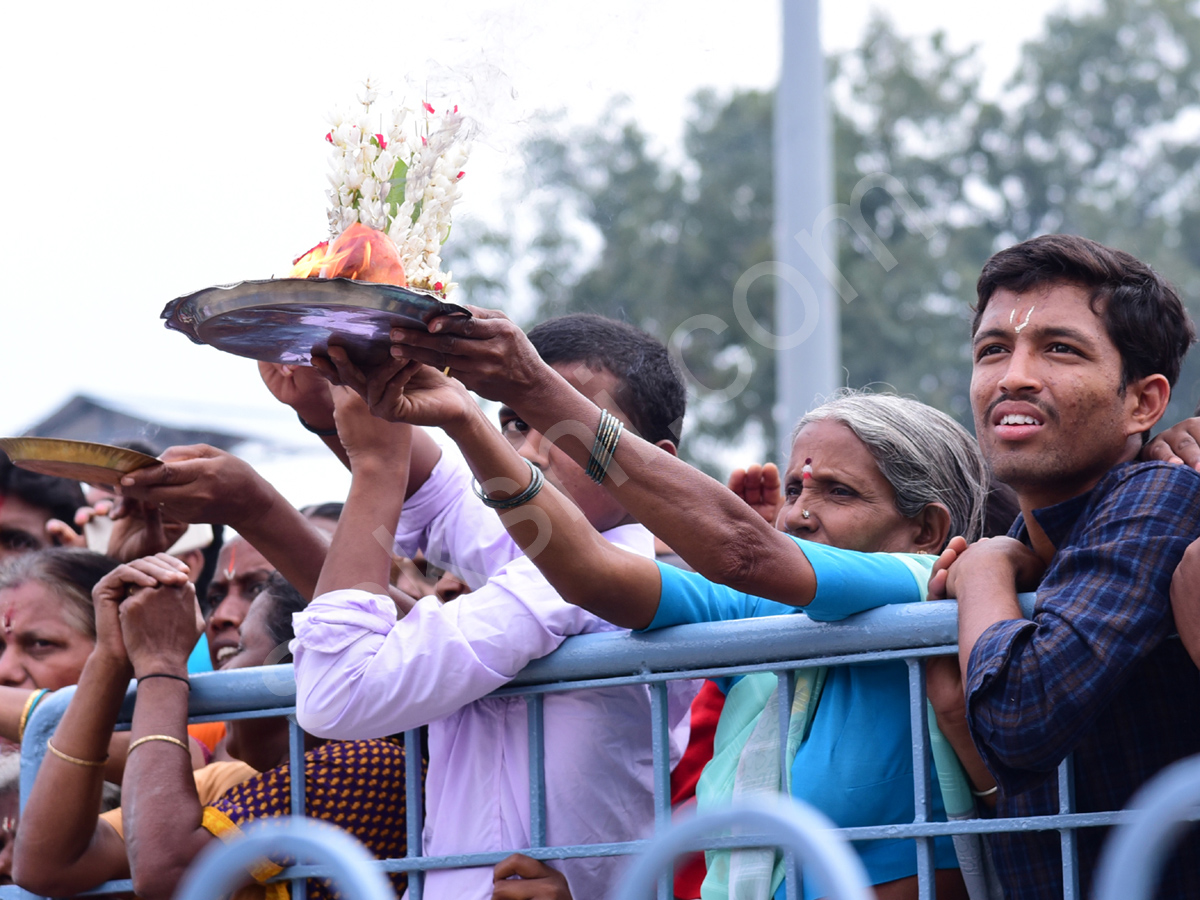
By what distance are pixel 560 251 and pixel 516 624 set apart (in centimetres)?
1655

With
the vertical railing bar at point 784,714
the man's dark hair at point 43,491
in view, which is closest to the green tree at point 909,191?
the man's dark hair at point 43,491

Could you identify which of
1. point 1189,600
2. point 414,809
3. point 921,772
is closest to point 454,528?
point 414,809

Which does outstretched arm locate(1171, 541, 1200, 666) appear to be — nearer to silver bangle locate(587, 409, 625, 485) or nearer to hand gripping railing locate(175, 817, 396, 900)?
silver bangle locate(587, 409, 625, 485)

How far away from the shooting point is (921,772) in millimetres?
2303

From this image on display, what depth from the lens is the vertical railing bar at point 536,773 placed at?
257 centimetres

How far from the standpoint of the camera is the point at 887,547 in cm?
303

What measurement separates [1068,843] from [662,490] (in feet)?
2.80

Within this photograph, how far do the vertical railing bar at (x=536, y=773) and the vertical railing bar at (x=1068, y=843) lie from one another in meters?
0.87

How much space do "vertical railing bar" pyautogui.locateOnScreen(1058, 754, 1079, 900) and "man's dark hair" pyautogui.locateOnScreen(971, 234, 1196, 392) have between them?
2.21 feet

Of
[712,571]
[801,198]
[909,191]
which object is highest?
[909,191]

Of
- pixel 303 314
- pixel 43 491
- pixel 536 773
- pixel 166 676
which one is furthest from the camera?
pixel 43 491

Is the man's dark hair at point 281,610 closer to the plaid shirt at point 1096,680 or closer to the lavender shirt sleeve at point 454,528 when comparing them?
the lavender shirt sleeve at point 454,528

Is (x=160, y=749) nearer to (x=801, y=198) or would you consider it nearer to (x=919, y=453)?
(x=919, y=453)

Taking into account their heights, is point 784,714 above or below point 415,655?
below
